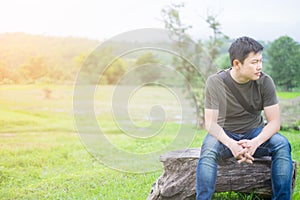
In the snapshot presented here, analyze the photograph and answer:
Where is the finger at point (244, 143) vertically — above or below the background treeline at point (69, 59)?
below

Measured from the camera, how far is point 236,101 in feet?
6.68

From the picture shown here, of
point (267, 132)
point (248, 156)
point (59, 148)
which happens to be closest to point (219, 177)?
point (248, 156)

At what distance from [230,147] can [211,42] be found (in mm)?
3127

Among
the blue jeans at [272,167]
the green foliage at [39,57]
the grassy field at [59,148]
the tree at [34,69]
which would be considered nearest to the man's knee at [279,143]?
the blue jeans at [272,167]

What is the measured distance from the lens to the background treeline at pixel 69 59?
432cm

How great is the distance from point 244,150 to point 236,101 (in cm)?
27

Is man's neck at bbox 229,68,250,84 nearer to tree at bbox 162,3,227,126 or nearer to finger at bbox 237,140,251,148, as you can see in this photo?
finger at bbox 237,140,251,148

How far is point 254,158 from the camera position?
203cm

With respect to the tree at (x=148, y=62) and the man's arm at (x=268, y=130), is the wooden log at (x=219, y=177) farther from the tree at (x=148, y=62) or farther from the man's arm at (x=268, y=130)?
the tree at (x=148, y=62)

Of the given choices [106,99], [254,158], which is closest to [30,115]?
[106,99]

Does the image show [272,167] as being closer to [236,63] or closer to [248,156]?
[248,156]

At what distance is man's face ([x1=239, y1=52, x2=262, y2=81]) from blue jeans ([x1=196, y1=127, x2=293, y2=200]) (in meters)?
0.31

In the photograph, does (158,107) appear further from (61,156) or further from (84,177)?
(84,177)

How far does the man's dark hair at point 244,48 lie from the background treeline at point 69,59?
1.65 m
